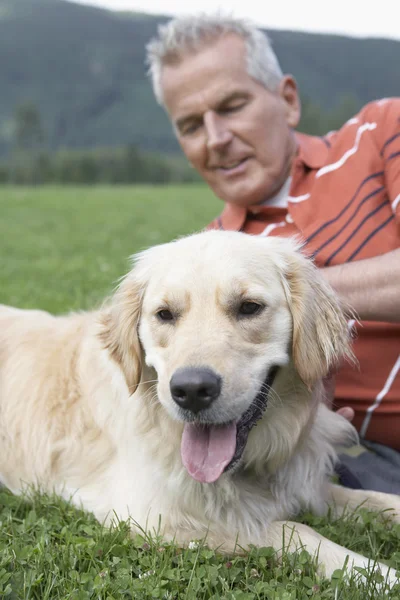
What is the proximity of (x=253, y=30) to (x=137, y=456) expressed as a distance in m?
2.55

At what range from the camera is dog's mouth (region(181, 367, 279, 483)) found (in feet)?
8.01

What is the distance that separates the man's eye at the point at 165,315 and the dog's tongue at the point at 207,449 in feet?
1.38

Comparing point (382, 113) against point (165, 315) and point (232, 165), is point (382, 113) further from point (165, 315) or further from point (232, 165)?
point (165, 315)

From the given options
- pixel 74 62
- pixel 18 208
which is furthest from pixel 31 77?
pixel 18 208

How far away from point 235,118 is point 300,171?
495mm

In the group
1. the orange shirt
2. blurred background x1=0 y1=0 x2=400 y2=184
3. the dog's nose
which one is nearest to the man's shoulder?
the orange shirt

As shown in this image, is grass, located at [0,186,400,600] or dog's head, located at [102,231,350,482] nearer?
grass, located at [0,186,400,600]

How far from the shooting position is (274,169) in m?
3.70

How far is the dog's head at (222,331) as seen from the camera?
7.53 feet

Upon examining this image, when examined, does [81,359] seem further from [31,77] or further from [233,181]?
[31,77]

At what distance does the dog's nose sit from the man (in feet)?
3.26

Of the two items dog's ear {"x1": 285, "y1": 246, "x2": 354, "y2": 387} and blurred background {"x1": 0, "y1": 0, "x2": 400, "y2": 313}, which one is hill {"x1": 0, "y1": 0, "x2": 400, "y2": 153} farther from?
dog's ear {"x1": 285, "y1": 246, "x2": 354, "y2": 387}

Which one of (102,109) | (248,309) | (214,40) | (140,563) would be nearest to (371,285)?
(248,309)

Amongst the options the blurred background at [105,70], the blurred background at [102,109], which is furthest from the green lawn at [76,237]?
the blurred background at [105,70]
